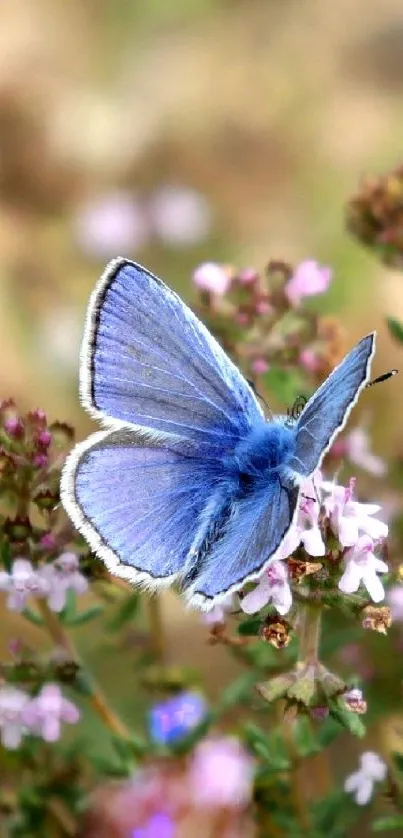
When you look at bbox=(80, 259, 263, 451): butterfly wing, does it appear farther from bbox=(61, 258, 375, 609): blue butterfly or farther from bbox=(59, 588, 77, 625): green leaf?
bbox=(59, 588, 77, 625): green leaf

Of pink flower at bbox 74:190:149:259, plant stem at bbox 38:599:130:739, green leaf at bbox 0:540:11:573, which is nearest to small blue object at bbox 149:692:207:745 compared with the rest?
plant stem at bbox 38:599:130:739

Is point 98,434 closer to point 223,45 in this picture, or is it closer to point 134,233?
point 134,233

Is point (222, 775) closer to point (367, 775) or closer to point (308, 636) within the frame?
point (367, 775)

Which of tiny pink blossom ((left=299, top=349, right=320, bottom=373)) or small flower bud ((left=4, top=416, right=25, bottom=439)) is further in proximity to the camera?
tiny pink blossom ((left=299, top=349, right=320, bottom=373))

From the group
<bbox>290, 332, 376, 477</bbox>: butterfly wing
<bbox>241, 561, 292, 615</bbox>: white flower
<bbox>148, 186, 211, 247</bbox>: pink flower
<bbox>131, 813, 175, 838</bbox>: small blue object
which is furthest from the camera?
<bbox>148, 186, 211, 247</bbox>: pink flower

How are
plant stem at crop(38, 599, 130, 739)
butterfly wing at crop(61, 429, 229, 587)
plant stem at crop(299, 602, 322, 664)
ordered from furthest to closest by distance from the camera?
plant stem at crop(38, 599, 130, 739) → plant stem at crop(299, 602, 322, 664) → butterfly wing at crop(61, 429, 229, 587)
